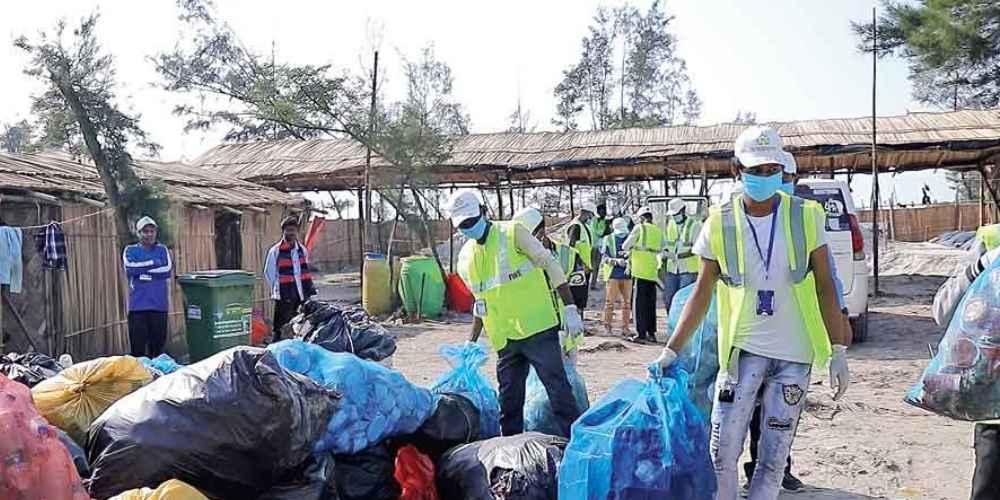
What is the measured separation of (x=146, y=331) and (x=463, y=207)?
183 inches

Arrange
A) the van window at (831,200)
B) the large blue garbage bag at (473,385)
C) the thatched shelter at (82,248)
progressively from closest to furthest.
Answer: the large blue garbage bag at (473,385) < the thatched shelter at (82,248) < the van window at (831,200)

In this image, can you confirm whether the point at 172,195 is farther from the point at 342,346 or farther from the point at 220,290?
the point at 342,346

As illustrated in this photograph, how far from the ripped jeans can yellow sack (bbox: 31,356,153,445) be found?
2498 mm

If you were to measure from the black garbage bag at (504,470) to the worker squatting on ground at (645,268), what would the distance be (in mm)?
6207

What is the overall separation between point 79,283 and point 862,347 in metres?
7.97

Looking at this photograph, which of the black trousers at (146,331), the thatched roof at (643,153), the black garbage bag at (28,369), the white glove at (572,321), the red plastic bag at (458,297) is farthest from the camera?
the thatched roof at (643,153)

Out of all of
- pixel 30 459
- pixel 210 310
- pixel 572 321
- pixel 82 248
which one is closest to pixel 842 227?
pixel 572 321

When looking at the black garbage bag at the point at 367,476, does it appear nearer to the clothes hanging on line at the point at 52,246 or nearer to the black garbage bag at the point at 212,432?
the black garbage bag at the point at 212,432

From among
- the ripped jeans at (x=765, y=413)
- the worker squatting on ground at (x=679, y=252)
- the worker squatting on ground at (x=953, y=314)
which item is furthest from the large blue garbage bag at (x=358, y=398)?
the worker squatting on ground at (x=679, y=252)

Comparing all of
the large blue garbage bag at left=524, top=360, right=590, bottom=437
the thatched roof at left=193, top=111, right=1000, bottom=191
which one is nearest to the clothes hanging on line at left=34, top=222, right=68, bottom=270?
the large blue garbage bag at left=524, top=360, right=590, bottom=437

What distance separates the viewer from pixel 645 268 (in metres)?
9.86

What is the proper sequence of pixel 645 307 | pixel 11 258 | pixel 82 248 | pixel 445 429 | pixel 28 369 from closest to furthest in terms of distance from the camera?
pixel 445 429 < pixel 28 369 < pixel 11 258 < pixel 82 248 < pixel 645 307

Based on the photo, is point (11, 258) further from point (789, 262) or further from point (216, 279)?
point (789, 262)

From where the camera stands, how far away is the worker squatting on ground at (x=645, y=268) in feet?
32.2
